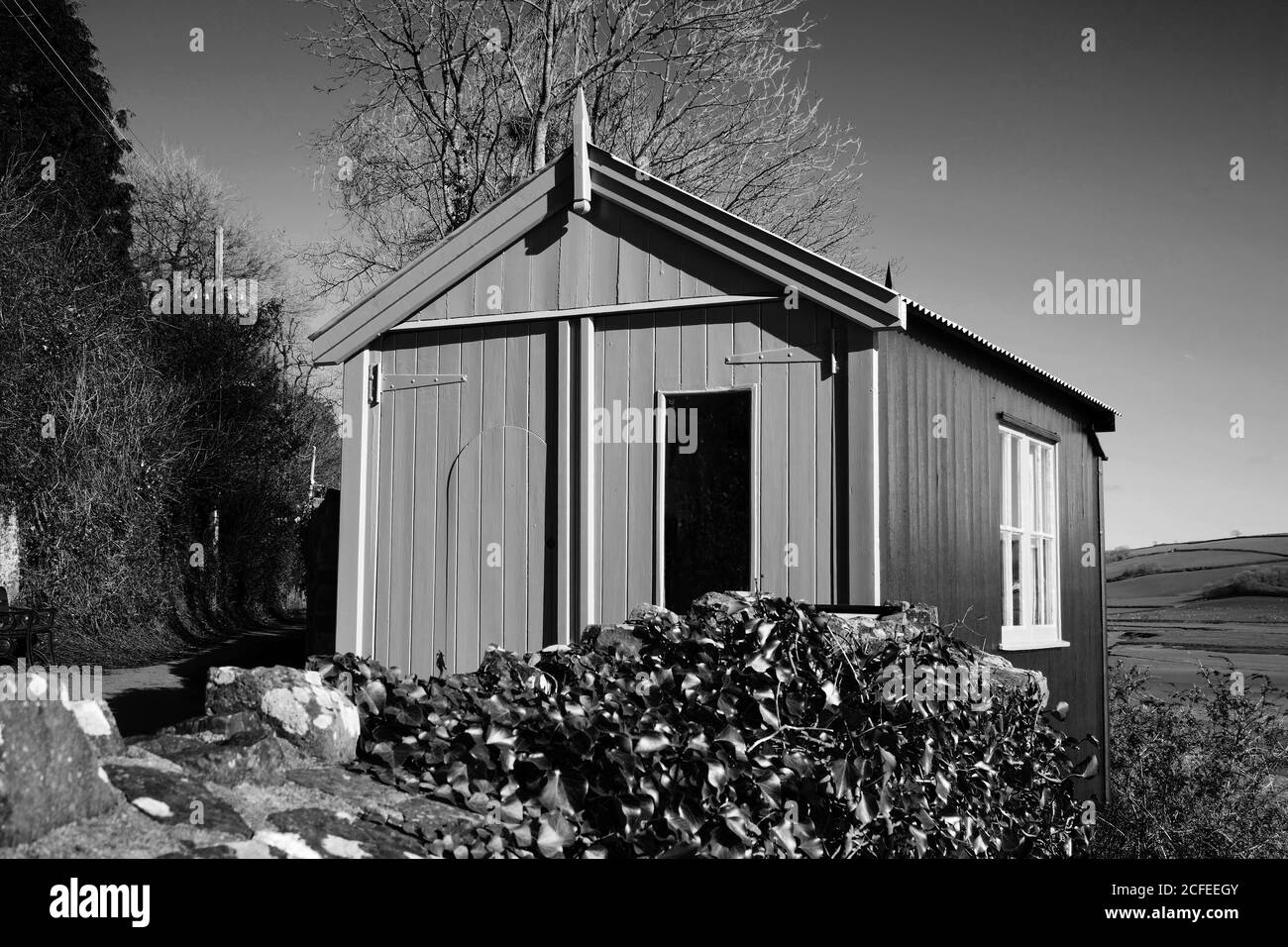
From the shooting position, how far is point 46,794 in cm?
266

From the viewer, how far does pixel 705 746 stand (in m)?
3.57

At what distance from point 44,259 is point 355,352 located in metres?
6.65

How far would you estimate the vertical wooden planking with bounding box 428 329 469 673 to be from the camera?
772cm

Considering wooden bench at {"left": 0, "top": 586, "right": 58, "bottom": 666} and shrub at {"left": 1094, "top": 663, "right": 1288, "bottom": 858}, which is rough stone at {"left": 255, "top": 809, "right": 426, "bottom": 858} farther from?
wooden bench at {"left": 0, "top": 586, "right": 58, "bottom": 666}

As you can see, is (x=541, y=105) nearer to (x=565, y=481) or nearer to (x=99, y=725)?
(x=565, y=481)

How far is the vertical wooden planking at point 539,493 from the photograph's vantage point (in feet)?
24.4

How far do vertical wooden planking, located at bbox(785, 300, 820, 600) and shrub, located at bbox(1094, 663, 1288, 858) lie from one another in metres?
3.91

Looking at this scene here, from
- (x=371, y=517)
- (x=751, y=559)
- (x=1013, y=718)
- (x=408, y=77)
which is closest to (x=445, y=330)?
(x=371, y=517)

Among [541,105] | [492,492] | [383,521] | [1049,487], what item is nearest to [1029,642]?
[1049,487]

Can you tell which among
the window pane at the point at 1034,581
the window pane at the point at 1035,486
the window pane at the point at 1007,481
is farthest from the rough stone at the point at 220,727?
the window pane at the point at 1035,486

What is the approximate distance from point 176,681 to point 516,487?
6596 millimetres

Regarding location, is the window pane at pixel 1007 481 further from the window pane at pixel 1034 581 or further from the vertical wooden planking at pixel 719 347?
the vertical wooden planking at pixel 719 347

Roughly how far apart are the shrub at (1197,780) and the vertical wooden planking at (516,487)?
507 cm
